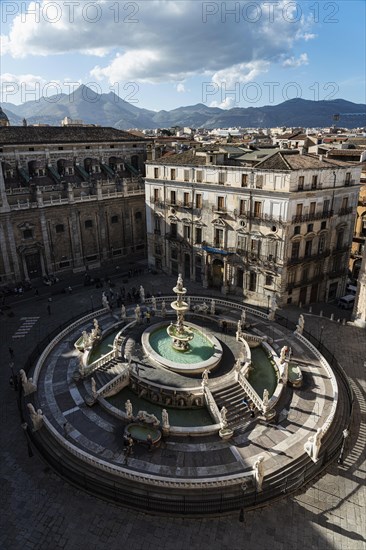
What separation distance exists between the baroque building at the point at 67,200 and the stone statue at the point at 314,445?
42222 millimetres

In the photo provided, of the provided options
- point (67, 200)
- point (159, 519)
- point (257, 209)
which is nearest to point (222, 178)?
point (257, 209)

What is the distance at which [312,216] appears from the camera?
4028 cm

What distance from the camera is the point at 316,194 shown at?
39656 millimetres

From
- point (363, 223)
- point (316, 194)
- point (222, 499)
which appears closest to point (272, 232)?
point (316, 194)

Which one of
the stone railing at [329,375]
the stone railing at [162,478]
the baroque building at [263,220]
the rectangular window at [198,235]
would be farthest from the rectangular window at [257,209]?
the stone railing at [162,478]

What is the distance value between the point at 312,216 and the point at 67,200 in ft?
111

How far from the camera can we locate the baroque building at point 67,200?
5050 centimetres

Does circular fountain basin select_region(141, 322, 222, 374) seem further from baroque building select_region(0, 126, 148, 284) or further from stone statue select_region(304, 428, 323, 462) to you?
baroque building select_region(0, 126, 148, 284)

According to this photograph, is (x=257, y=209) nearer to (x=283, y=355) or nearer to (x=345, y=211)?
(x=345, y=211)

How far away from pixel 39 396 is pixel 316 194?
32567 millimetres

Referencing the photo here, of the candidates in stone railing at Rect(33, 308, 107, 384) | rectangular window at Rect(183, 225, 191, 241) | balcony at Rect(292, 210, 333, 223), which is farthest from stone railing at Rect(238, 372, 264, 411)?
rectangular window at Rect(183, 225, 191, 241)

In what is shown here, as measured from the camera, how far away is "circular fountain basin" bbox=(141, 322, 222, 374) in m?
28.6

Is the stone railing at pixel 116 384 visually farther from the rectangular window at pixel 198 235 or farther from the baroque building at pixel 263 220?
the rectangular window at pixel 198 235

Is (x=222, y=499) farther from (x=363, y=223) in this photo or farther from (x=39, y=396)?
(x=363, y=223)
